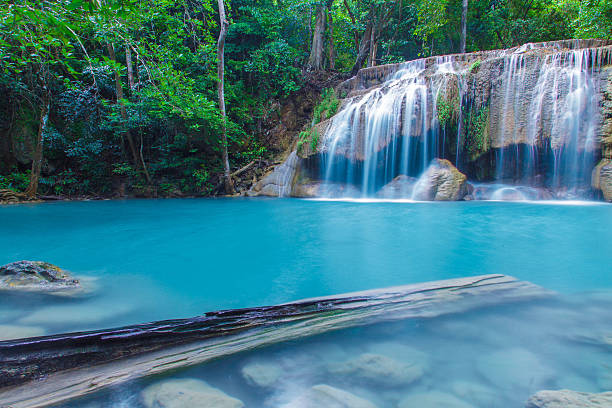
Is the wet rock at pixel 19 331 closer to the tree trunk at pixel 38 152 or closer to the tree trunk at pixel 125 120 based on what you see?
the tree trunk at pixel 125 120

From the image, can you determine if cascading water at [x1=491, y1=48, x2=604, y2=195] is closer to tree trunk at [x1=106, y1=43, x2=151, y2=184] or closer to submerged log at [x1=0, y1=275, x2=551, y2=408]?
submerged log at [x1=0, y1=275, x2=551, y2=408]

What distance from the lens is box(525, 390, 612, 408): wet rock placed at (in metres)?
1.21

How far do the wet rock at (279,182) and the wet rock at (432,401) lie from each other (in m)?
10.9

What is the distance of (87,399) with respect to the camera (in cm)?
130

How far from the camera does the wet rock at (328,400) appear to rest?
136 cm

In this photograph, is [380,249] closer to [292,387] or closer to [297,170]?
[292,387]

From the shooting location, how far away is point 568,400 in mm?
1237

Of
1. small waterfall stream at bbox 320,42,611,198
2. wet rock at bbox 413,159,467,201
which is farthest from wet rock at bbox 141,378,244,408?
small waterfall stream at bbox 320,42,611,198

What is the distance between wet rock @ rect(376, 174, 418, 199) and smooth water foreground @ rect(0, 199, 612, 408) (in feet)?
9.65

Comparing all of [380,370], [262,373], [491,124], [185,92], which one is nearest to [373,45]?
[491,124]

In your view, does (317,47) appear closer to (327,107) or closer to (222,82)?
(327,107)

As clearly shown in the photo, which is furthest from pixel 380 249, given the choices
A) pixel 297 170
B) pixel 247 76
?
pixel 247 76

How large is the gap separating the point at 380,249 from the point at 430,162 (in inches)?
278

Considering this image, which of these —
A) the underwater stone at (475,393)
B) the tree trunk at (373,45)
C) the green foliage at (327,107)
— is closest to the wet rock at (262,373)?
the underwater stone at (475,393)
